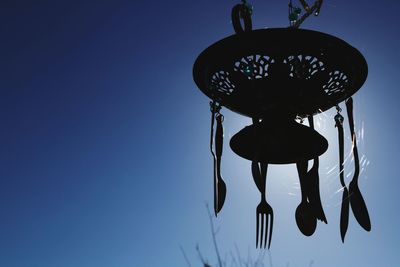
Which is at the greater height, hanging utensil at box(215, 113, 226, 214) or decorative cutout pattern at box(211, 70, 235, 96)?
A: decorative cutout pattern at box(211, 70, 235, 96)

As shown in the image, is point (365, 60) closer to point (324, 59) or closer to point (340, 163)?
point (324, 59)

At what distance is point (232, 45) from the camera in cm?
132

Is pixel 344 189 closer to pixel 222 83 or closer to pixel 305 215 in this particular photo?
pixel 305 215

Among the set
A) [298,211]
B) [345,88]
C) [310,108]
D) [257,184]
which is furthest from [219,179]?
[345,88]

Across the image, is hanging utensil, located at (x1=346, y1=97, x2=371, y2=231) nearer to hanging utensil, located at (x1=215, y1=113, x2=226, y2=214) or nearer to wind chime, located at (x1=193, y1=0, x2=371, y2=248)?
wind chime, located at (x1=193, y1=0, x2=371, y2=248)

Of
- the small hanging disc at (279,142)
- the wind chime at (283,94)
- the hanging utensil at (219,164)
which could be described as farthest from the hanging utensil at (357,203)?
the hanging utensil at (219,164)

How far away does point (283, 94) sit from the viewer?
4.70 ft

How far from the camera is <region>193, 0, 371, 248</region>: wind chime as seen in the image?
1320 mm

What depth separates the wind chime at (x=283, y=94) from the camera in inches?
52.0

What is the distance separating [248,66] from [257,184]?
16.7 inches

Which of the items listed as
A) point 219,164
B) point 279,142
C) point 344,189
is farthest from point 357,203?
point 219,164

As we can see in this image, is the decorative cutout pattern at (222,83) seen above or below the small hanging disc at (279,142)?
above

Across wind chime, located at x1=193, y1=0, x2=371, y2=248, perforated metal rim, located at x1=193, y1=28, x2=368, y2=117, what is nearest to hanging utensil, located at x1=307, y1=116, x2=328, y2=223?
wind chime, located at x1=193, y1=0, x2=371, y2=248

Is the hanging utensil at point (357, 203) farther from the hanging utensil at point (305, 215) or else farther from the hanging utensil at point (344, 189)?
the hanging utensil at point (305, 215)
